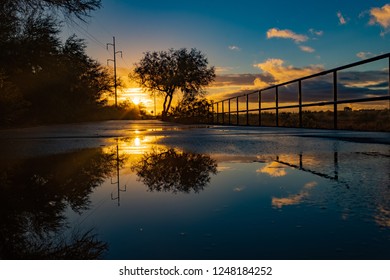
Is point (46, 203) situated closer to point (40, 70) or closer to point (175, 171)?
point (175, 171)

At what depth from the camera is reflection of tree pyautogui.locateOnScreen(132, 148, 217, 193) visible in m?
2.82

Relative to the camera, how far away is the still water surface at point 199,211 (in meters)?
1.55

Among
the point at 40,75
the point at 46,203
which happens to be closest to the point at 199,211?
the point at 46,203

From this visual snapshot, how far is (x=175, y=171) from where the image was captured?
3488 millimetres

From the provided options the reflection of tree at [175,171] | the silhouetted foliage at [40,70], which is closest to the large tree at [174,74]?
the silhouetted foliage at [40,70]

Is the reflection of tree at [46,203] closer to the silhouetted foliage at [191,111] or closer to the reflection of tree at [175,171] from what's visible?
the reflection of tree at [175,171]

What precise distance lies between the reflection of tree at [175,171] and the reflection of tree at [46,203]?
33 centimetres

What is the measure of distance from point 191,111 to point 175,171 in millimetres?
27195

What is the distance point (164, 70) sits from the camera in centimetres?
4725

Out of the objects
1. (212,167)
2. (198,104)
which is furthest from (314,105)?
(198,104)

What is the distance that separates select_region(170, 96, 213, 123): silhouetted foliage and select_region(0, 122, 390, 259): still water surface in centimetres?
2406

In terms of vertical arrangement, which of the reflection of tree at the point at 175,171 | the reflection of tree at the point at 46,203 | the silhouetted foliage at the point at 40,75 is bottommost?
the reflection of tree at the point at 46,203

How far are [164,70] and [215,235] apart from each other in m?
46.4

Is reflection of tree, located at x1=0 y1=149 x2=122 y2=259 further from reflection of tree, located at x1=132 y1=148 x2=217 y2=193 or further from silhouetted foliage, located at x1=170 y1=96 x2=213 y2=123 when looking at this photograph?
silhouetted foliage, located at x1=170 y1=96 x2=213 y2=123
